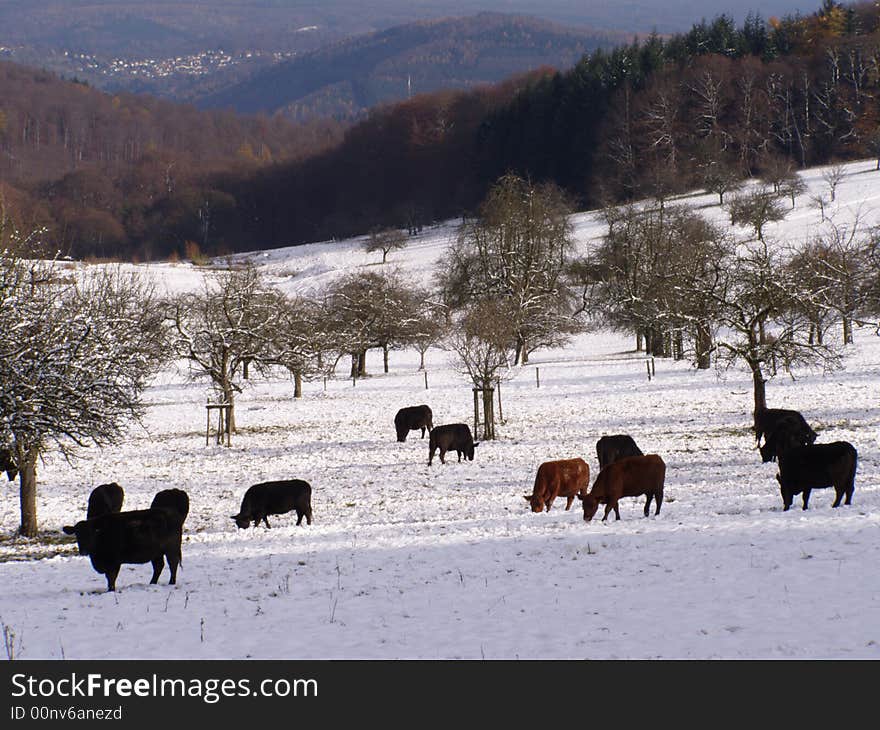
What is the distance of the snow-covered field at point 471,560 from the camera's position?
999cm

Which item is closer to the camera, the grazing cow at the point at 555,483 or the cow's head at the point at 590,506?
the cow's head at the point at 590,506

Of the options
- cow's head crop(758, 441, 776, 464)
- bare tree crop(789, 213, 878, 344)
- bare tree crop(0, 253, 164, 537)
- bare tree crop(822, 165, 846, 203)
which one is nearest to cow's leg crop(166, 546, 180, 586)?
bare tree crop(0, 253, 164, 537)

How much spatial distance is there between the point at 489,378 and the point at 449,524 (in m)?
15.4

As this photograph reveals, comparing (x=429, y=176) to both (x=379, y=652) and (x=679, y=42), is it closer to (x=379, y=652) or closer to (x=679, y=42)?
(x=679, y=42)

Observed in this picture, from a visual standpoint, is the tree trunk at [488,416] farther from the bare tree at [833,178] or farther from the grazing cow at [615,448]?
the bare tree at [833,178]

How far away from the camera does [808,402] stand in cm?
3281

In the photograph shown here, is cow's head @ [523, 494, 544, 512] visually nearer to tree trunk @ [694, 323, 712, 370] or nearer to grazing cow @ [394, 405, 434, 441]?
grazing cow @ [394, 405, 434, 441]

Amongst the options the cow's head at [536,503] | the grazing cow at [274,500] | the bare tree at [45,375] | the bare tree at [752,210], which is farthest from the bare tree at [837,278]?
the bare tree at [45,375]

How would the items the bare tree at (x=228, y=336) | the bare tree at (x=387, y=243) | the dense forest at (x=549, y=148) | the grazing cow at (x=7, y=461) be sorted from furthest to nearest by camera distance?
the dense forest at (x=549, y=148) → the bare tree at (x=387, y=243) → the bare tree at (x=228, y=336) → the grazing cow at (x=7, y=461)

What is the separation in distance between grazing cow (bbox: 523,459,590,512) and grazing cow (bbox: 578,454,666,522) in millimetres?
1824

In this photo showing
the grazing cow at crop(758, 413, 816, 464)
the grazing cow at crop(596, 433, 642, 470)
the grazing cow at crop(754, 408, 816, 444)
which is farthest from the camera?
the grazing cow at crop(754, 408, 816, 444)

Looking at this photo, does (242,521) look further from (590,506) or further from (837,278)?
(837,278)

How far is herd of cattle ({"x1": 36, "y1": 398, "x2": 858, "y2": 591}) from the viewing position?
13.4 meters
